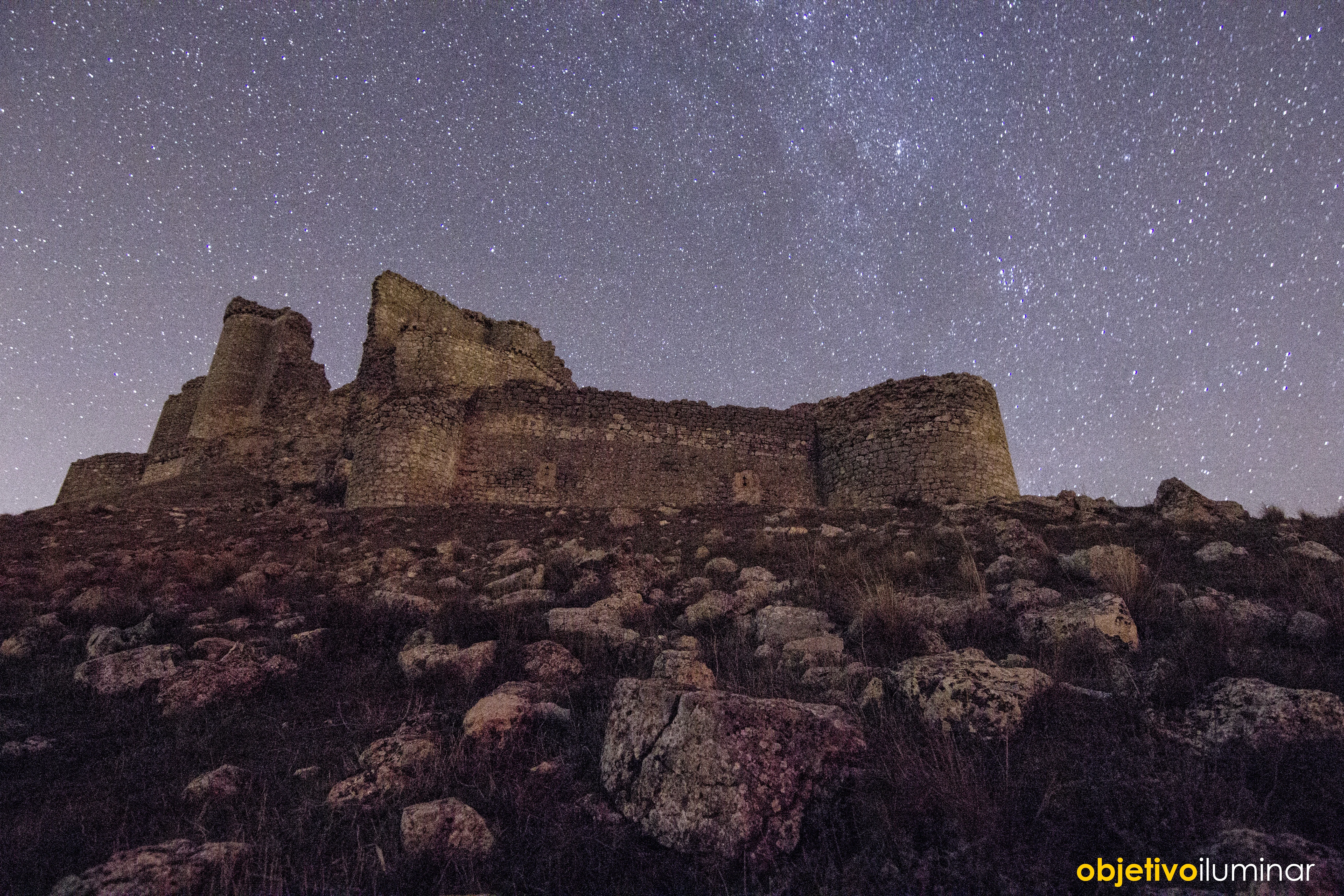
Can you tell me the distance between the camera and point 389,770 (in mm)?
2342

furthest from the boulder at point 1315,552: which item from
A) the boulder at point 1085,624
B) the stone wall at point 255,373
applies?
the stone wall at point 255,373

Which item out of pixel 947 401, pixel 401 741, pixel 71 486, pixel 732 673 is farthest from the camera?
pixel 71 486

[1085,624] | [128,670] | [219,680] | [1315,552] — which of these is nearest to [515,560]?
[219,680]

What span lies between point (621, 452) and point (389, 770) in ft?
37.7

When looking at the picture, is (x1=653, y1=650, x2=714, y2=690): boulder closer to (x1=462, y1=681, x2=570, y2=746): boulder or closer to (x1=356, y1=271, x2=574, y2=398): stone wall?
(x1=462, y1=681, x2=570, y2=746): boulder

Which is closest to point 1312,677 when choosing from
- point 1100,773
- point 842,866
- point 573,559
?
point 1100,773

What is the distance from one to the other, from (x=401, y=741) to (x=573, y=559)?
351 centimetres

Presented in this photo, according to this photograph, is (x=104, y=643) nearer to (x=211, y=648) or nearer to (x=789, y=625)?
(x=211, y=648)

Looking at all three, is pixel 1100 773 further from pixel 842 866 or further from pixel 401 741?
pixel 401 741

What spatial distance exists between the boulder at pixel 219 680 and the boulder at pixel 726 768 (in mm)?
2241

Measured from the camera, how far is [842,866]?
68.7 inches

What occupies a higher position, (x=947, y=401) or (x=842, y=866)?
(x=947, y=401)

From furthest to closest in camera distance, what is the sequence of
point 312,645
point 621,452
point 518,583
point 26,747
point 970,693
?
1. point 621,452
2. point 518,583
3. point 312,645
4. point 26,747
5. point 970,693

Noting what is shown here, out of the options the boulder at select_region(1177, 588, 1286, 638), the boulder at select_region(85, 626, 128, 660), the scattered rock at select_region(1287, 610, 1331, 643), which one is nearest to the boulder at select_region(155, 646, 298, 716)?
the boulder at select_region(85, 626, 128, 660)
